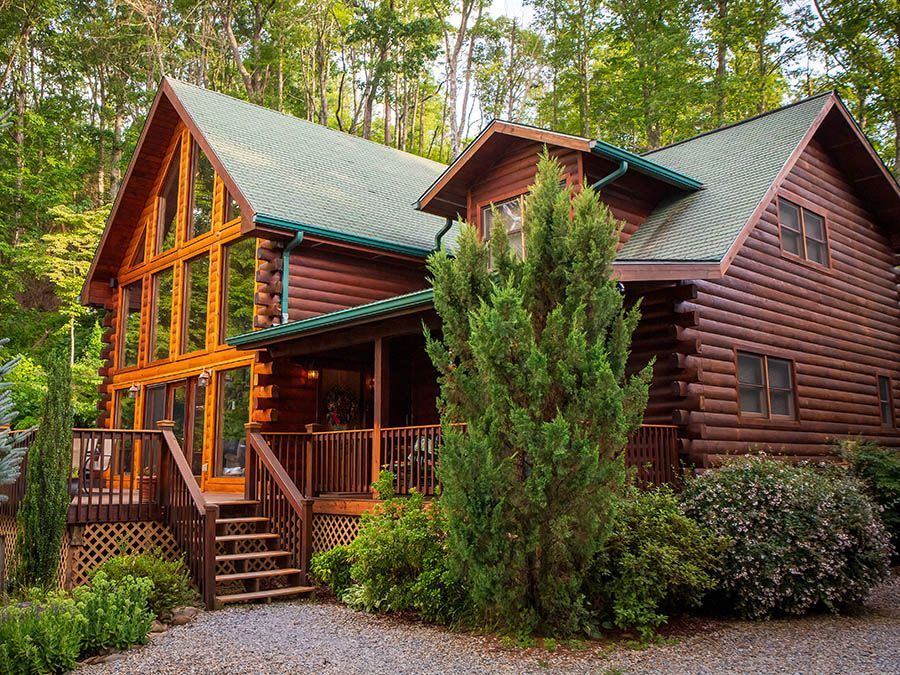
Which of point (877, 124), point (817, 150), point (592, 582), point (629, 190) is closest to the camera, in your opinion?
point (592, 582)

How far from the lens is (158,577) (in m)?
8.24

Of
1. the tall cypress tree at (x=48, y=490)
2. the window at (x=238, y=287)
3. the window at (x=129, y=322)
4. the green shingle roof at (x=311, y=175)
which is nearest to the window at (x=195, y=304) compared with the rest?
the window at (x=238, y=287)

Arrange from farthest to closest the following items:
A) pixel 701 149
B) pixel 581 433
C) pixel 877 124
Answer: pixel 877 124 < pixel 701 149 < pixel 581 433

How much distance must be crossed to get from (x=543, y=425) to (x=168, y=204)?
43.9 ft

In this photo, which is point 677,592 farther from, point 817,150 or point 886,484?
point 817,150

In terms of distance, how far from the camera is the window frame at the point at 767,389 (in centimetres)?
1111

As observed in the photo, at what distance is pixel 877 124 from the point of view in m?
25.3

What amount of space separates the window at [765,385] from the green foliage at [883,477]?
1.16 m

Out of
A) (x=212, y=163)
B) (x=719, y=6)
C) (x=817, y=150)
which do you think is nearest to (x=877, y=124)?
(x=719, y=6)

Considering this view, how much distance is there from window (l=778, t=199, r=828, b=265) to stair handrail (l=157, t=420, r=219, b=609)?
31.7ft

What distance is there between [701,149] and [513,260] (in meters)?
9.15

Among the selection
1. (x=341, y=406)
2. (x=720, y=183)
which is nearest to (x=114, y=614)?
(x=341, y=406)

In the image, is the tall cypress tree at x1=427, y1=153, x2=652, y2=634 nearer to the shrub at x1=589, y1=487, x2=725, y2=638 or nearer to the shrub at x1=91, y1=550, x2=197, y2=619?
the shrub at x1=589, y1=487, x2=725, y2=638

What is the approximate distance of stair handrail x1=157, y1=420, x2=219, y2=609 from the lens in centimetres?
899
